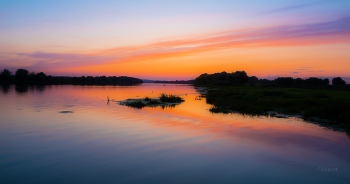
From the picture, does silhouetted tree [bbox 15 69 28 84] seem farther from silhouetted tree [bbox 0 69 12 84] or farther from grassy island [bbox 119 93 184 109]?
grassy island [bbox 119 93 184 109]

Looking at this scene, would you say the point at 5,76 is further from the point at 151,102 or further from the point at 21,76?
the point at 151,102

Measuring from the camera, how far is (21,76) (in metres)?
159

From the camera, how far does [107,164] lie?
8.71 meters

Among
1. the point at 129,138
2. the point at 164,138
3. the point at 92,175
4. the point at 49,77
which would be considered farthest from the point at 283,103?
the point at 49,77

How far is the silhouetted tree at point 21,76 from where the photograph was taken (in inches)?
6181

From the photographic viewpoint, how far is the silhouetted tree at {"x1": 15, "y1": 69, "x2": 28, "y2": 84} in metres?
157

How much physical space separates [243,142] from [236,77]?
144 m

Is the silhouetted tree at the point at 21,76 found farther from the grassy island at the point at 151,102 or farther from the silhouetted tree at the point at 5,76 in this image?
the grassy island at the point at 151,102

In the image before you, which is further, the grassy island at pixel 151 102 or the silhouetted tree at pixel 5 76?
the silhouetted tree at pixel 5 76

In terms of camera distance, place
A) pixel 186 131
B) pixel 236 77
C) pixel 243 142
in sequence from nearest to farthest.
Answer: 1. pixel 243 142
2. pixel 186 131
3. pixel 236 77

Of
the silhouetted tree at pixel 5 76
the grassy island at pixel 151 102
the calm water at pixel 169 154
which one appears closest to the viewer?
the calm water at pixel 169 154

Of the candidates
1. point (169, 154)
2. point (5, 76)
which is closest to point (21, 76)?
point (5, 76)

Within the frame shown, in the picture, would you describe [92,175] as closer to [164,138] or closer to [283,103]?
[164,138]

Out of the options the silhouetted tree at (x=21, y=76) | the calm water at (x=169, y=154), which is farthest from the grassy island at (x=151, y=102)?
the silhouetted tree at (x=21, y=76)
